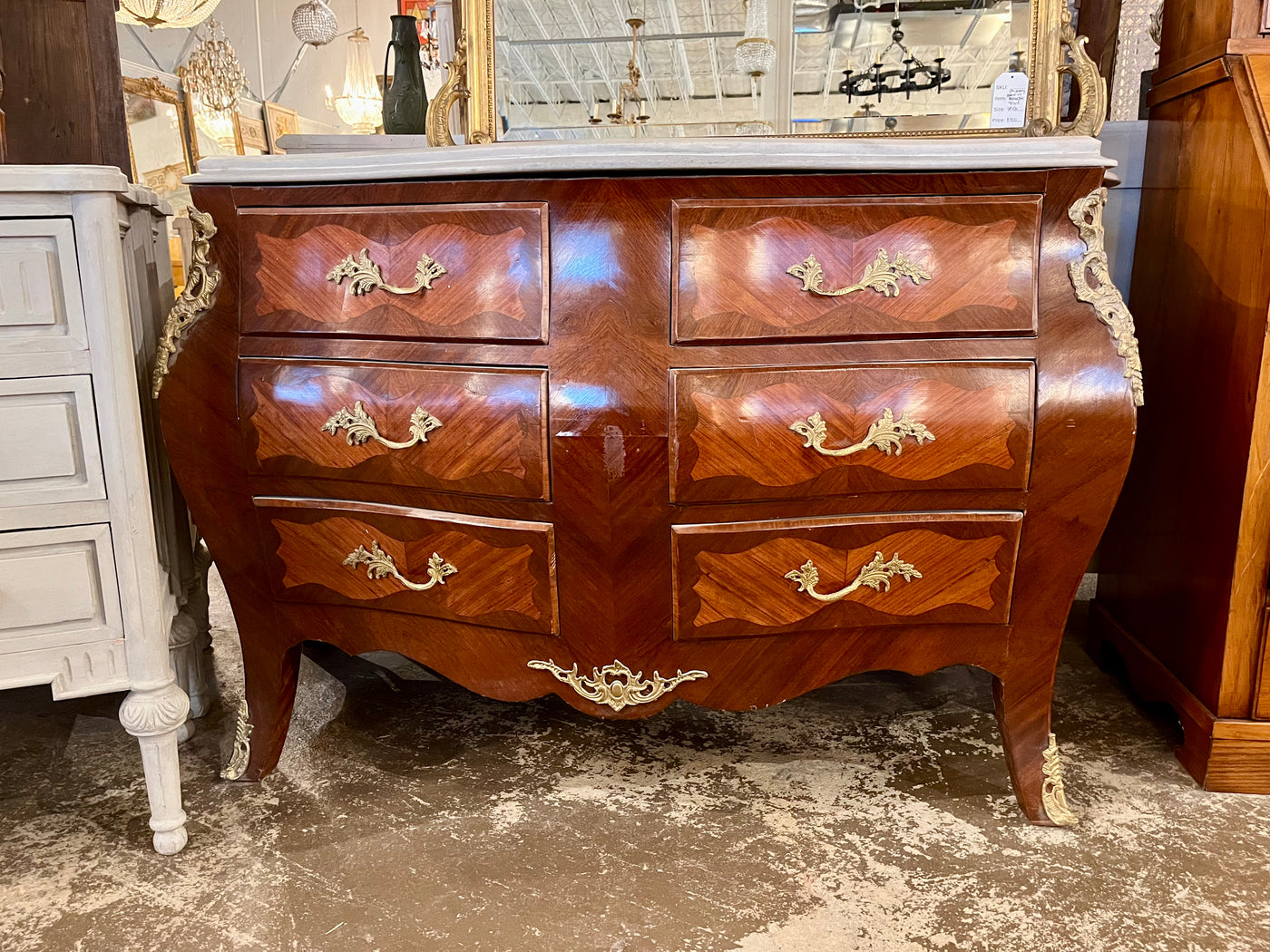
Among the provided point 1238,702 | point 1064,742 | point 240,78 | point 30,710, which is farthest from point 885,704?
point 240,78

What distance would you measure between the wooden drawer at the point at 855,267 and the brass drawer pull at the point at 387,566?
45 cm

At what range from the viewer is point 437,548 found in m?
1.25

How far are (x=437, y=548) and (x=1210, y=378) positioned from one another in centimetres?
124

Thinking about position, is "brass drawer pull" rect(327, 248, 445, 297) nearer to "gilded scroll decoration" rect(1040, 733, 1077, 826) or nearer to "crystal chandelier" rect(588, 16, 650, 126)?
"crystal chandelier" rect(588, 16, 650, 126)

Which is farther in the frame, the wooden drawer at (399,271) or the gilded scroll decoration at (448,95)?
the gilded scroll decoration at (448,95)

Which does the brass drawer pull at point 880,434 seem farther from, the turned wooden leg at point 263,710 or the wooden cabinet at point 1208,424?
the turned wooden leg at point 263,710

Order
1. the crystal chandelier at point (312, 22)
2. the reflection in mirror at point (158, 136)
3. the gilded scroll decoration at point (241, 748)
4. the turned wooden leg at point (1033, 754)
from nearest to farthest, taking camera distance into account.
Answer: the turned wooden leg at point (1033, 754), the gilded scroll decoration at point (241, 748), the crystal chandelier at point (312, 22), the reflection in mirror at point (158, 136)

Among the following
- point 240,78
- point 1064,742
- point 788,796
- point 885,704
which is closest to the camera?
point 788,796

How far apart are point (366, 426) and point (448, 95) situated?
82 centimetres

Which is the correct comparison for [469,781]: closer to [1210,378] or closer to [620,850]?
[620,850]

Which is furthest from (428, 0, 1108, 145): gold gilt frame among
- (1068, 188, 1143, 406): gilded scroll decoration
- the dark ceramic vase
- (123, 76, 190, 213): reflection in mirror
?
(123, 76, 190, 213): reflection in mirror

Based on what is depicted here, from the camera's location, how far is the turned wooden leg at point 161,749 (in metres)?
1.25

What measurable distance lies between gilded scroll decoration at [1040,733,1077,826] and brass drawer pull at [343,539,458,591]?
0.89 metres

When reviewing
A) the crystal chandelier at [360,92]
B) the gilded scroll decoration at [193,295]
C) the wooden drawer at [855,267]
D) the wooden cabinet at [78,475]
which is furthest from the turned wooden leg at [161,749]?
the crystal chandelier at [360,92]
